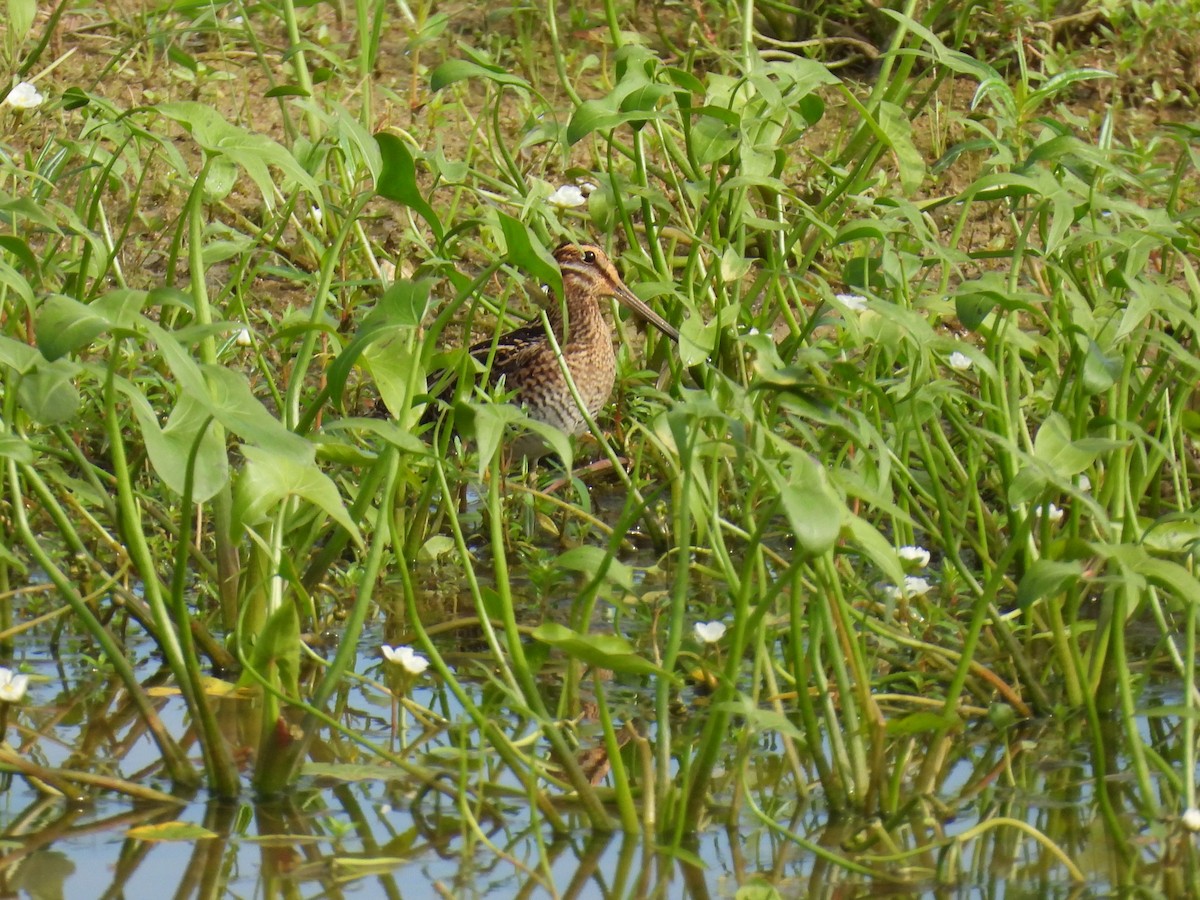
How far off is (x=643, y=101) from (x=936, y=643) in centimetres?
110

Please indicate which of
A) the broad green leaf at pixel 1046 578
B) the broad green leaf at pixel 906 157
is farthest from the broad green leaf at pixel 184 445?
the broad green leaf at pixel 906 157

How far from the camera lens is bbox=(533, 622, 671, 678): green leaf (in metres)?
2.35

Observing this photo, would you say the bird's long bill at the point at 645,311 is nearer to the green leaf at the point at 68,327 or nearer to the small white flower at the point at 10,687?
the small white flower at the point at 10,687

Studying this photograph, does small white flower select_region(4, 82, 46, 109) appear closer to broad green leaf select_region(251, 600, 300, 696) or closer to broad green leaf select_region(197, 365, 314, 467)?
broad green leaf select_region(251, 600, 300, 696)

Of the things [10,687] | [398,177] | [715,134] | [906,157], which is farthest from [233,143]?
[906,157]

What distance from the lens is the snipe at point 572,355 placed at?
4453 millimetres

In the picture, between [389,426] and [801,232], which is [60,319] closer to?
[389,426]

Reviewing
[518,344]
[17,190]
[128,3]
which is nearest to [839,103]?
[518,344]

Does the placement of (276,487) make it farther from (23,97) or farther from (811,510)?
(23,97)

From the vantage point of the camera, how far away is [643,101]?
3031 mm

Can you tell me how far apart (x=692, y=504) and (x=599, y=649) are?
1.12 feet

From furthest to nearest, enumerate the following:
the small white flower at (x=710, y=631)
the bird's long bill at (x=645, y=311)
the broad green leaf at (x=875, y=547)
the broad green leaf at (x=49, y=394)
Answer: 1. the bird's long bill at (x=645, y=311)
2. the small white flower at (x=710, y=631)
3. the broad green leaf at (x=875, y=547)
4. the broad green leaf at (x=49, y=394)

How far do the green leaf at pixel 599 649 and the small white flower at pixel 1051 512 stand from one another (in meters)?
0.85

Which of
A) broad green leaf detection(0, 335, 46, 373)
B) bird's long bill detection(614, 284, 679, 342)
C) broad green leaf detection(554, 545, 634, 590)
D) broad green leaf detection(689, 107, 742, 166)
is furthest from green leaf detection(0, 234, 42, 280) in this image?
bird's long bill detection(614, 284, 679, 342)
